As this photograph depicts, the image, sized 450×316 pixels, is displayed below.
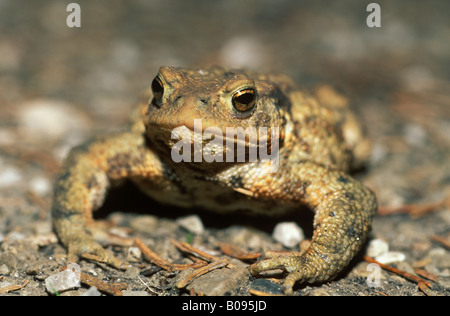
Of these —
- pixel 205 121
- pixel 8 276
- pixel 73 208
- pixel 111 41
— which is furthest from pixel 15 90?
pixel 205 121

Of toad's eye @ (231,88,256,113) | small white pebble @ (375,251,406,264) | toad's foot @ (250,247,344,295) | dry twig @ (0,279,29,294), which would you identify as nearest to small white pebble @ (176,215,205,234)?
toad's foot @ (250,247,344,295)

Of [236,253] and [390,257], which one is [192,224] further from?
[390,257]

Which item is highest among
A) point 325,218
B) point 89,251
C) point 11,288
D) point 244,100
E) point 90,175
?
point 244,100

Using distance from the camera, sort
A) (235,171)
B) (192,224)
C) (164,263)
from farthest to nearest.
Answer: (192,224) → (235,171) → (164,263)

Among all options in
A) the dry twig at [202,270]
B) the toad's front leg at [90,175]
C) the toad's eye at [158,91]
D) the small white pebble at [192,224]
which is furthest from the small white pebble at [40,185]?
the dry twig at [202,270]

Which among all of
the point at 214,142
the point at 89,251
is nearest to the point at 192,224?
the point at 89,251

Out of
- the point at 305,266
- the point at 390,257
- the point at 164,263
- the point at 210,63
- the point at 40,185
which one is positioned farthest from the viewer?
the point at 210,63

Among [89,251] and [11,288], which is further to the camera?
[89,251]
